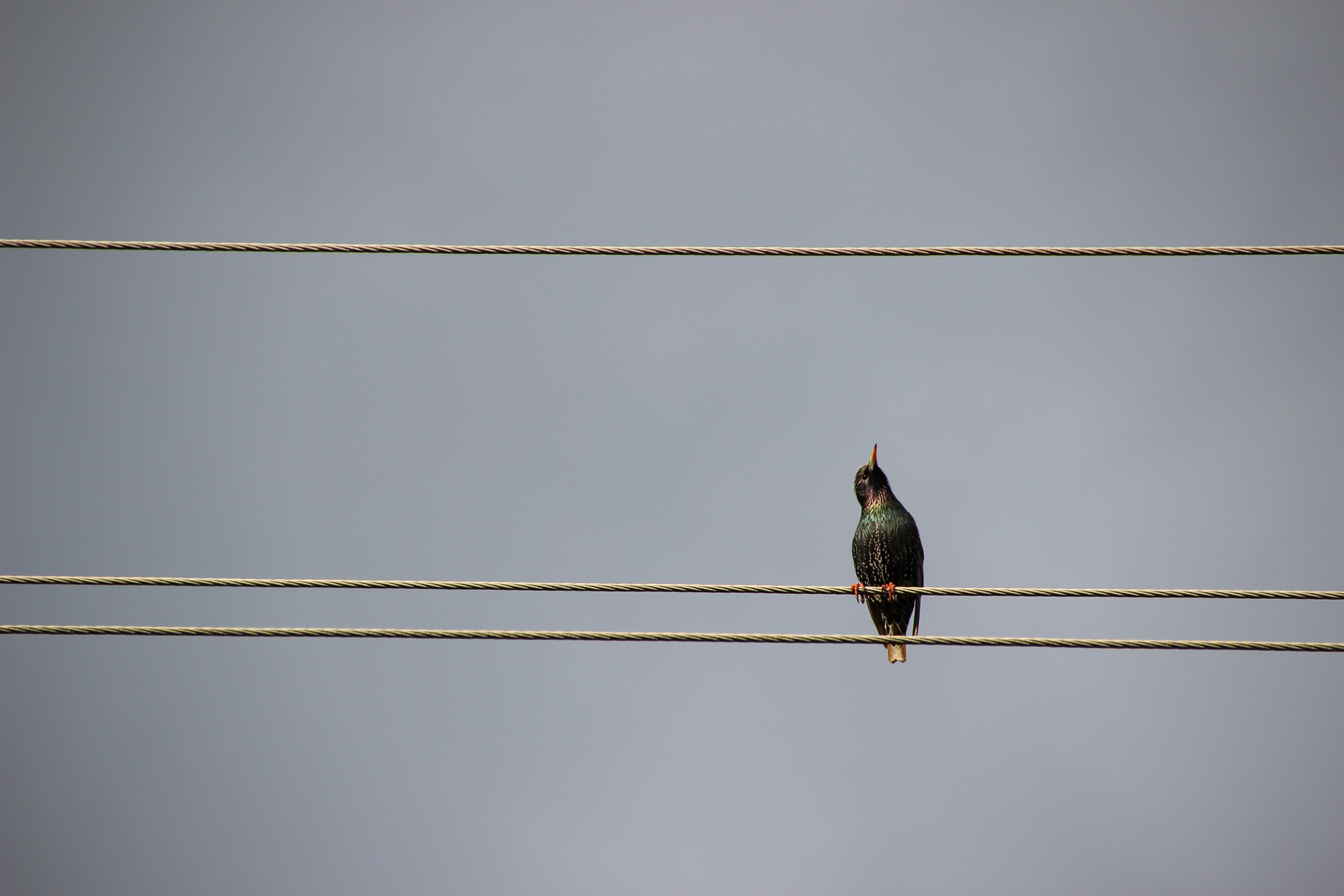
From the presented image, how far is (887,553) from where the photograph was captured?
8703 mm

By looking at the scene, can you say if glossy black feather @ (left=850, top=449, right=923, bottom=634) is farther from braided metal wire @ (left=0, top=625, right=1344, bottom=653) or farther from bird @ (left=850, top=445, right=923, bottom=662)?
braided metal wire @ (left=0, top=625, right=1344, bottom=653)

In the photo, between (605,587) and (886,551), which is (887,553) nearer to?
(886,551)

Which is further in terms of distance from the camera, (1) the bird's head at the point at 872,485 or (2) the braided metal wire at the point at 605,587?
(1) the bird's head at the point at 872,485

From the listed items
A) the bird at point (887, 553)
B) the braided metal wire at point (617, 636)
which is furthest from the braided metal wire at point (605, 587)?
the bird at point (887, 553)

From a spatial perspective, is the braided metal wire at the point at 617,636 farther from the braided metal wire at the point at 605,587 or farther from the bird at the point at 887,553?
the bird at the point at 887,553

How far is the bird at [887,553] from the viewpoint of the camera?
28.5 ft

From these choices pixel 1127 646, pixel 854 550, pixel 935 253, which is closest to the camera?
pixel 1127 646

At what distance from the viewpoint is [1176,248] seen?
549 cm

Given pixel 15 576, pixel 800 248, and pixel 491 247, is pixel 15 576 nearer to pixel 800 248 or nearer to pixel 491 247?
pixel 491 247

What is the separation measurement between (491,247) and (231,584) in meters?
1.88

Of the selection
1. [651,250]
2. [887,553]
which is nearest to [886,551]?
[887,553]

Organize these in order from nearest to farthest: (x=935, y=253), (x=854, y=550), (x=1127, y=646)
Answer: (x=1127, y=646) → (x=935, y=253) → (x=854, y=550)

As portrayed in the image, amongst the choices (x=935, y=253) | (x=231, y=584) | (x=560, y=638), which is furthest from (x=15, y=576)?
(x=935, y=253)

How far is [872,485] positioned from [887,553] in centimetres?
66
